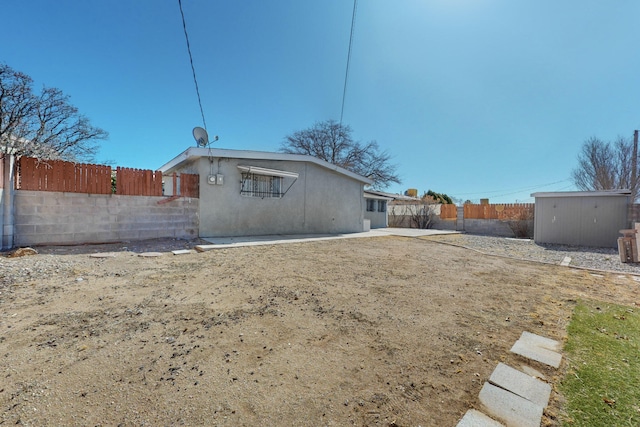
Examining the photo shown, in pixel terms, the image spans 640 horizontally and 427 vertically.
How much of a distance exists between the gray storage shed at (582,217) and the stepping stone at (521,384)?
13.5 meters

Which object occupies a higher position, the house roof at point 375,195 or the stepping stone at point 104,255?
the house roof at point 375,195

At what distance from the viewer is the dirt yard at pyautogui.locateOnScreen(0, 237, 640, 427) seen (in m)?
1.59

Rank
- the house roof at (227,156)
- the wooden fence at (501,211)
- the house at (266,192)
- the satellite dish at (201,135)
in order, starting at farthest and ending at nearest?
the wooden fence at (501,211)
the satellite dish at (201,135)
the house at (266,192)
the house roof at (227,156)

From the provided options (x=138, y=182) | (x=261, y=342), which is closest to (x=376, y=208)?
(x=138, y=182)

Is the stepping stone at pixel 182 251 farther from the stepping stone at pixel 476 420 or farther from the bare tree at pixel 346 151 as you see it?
the bare tree at pixel 346 151

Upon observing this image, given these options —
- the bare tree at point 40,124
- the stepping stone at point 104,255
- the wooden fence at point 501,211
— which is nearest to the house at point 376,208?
the wooden fence at point 501,211

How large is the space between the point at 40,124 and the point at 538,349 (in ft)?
65.8

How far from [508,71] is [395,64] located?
466 centimetres

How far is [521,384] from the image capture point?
6.15 feet

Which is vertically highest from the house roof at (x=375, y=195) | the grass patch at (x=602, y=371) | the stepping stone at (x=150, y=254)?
the house roof at (x=375, y=195)

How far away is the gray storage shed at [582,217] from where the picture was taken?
10480mm

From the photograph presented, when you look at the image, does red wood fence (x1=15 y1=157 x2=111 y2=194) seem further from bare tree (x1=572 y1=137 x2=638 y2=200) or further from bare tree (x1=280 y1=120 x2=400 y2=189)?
bare tree (x1=572 y1=137 x2=638 y2=200)

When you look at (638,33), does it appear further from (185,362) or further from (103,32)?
(103,32)

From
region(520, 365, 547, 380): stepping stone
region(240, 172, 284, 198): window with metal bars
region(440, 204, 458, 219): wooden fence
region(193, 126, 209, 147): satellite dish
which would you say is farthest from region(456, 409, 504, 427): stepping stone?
region(440, 204, 458, 219): wooden fence
